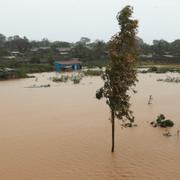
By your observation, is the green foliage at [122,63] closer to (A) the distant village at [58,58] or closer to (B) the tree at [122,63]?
(B) the tree at [122,63]

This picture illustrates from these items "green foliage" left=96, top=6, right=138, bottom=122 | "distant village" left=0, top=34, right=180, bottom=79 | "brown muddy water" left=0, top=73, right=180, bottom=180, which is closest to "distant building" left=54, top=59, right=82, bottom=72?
"distant village" left=0, top=34, right=180, bottom=79

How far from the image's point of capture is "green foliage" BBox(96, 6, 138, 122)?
1066cm

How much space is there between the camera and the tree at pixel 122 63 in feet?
35.0

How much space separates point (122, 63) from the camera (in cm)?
1067

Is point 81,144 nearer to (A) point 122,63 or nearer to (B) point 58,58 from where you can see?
(A) point 122,63

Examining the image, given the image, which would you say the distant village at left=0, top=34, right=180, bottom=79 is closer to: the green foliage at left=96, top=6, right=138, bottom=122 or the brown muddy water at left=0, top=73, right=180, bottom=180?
the brown muddy water at left=0, top=73, right=180, bottom=180

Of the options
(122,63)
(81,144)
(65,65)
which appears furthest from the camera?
(65,65)

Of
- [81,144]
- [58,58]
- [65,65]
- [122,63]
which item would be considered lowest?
[81,144]

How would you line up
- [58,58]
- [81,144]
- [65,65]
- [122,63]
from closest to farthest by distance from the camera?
[122,63] → [81,144] → [65,65] → [58,58]

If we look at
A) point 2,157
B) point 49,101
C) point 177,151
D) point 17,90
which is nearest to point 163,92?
point 49,101

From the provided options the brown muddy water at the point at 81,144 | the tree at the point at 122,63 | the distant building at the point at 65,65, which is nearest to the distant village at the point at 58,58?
the distant building at the point at 65,65

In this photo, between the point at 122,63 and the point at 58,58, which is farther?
the point at 58,58

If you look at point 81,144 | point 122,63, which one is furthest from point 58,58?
point 122,63

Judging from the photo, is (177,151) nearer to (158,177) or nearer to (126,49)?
(158,177)
